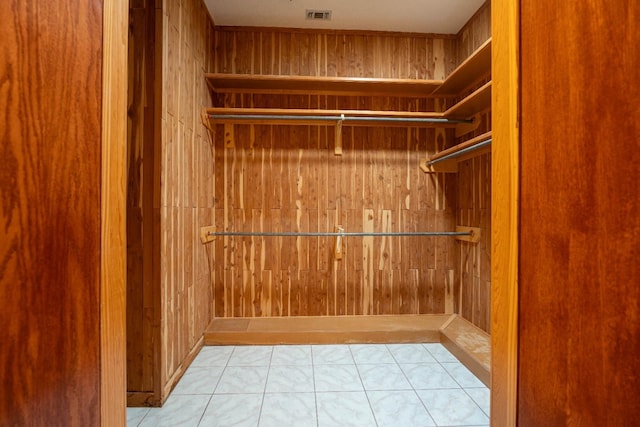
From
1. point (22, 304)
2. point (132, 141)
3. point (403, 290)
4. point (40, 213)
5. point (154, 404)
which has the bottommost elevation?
point (154, 404)

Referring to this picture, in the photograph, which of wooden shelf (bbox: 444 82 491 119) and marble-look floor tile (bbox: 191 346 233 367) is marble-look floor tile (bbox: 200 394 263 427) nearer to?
marble-look floor tile (bbox: 191 346 233 367)

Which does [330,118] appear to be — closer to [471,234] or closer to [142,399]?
[471,234]

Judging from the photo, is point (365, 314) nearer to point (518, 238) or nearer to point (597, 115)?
point (518, 238)

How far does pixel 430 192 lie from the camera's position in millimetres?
2830

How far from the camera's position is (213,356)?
224 cm

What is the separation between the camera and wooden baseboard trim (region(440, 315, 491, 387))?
196cm

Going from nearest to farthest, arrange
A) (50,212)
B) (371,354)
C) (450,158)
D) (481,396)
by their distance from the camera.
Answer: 1. (50,212)
2. (481,396)
3. (371,354)
4. (450,158)

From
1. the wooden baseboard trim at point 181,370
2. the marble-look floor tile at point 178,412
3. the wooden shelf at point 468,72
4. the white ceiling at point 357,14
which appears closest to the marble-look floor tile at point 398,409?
the marble-look floor tile at point 178,412

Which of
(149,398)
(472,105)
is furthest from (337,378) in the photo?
(472,105)

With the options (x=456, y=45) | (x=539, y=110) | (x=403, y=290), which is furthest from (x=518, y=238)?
(x=456, y=45)

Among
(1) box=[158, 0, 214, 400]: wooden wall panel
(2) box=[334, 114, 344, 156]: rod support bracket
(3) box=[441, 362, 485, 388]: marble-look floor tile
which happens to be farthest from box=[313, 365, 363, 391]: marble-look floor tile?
(2) box=[334, 114, 344, 156]: rod support bracket

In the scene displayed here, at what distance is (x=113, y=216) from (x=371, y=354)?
2146mm

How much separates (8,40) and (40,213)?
1.00ft

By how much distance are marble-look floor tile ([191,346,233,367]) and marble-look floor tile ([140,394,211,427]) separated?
1.27 feet
